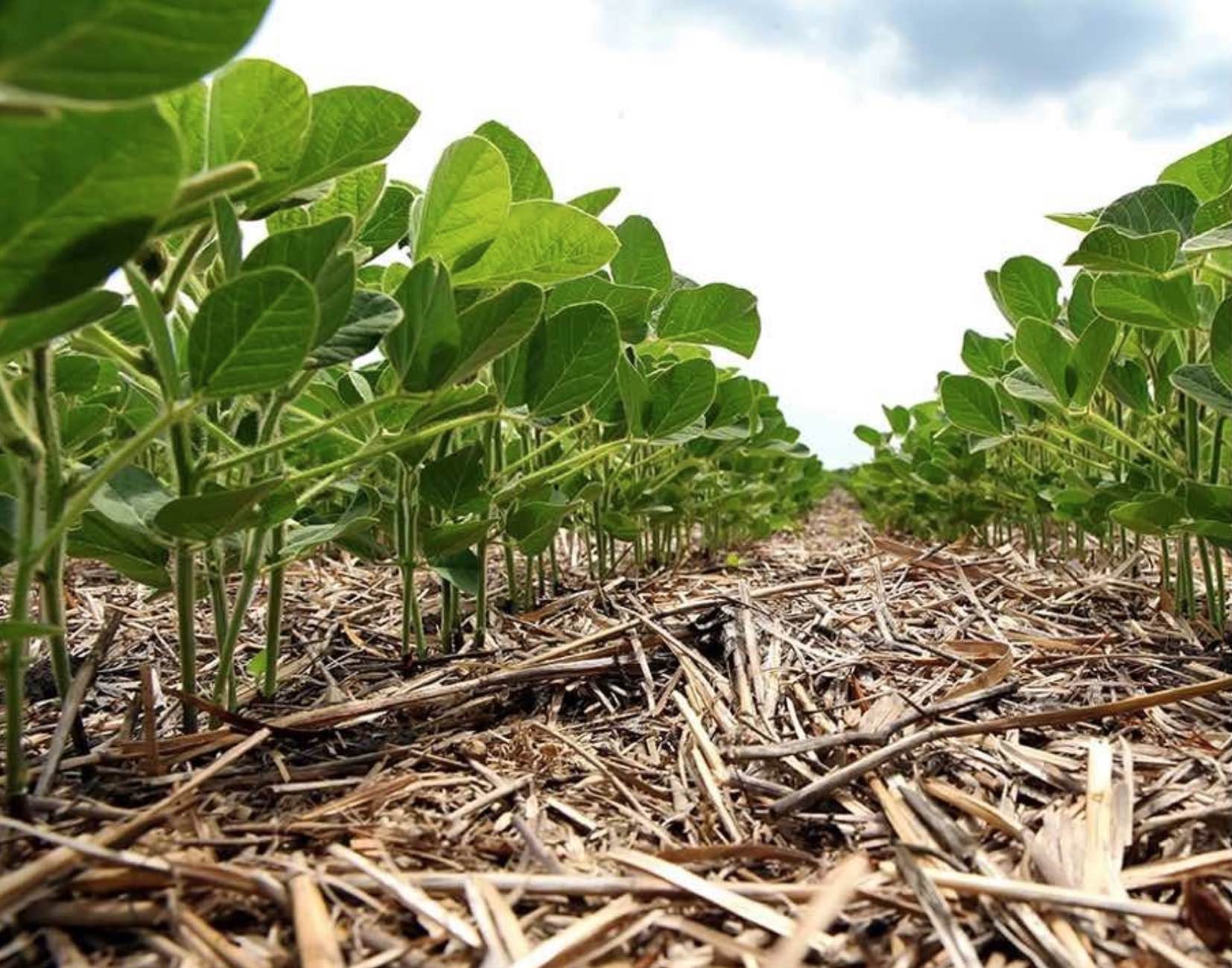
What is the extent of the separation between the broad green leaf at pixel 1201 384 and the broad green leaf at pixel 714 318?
0.47 metres

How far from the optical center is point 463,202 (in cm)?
82

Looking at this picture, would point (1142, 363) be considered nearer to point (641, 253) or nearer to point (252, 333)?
point (641, 253)

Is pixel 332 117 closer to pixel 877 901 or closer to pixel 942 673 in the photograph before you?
pixel 877 901

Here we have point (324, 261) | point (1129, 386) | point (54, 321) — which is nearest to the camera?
point (54, 321)

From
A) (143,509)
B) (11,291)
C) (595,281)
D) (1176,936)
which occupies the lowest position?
(1176,936)

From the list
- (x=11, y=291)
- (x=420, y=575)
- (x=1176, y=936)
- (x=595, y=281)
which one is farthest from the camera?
(x=420, y=575)

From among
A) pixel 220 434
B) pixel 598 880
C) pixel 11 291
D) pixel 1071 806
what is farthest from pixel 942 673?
pixel 11 291

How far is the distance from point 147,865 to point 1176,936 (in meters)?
0.61

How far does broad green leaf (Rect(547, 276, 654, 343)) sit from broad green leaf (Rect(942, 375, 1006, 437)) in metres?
0.60

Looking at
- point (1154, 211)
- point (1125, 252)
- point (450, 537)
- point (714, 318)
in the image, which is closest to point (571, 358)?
point (450, 537)

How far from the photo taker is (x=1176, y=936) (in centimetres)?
57

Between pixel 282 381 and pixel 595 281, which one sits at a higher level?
pixel 595 281

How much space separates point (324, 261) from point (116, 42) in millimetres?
262

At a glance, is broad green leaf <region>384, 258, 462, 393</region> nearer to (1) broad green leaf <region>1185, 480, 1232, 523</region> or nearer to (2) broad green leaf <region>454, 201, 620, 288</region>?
(2) broad green leaf <region>454, 201, 620, 288</region>
